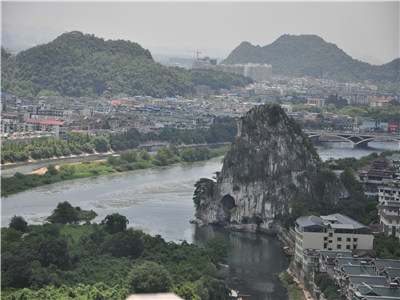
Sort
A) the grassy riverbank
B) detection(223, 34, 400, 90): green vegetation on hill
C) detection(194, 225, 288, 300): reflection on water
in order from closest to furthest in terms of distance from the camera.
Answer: detection(194, 225, 288, 300): reflection on water → the grassy riverbank → detection(223, 34, 400, 90): green vegetation on hill

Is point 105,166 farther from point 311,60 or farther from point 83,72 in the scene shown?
point 311,60

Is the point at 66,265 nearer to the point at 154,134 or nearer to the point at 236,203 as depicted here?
the point at 236,203

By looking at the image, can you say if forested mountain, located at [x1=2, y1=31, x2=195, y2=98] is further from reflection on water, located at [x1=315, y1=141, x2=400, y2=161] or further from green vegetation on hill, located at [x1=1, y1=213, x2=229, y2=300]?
green vegetation on hill, located at [x1=1, y1=213, x2=229, y2=300]

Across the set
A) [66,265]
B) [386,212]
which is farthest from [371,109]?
[66,265]

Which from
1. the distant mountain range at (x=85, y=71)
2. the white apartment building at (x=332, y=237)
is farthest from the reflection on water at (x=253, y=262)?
the distant mountain range at (x=85, y=71)

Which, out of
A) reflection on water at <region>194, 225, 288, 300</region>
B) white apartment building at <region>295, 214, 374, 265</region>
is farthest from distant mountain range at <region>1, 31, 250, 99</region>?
white apartment building at <region>295, 214, 374, 265</region>

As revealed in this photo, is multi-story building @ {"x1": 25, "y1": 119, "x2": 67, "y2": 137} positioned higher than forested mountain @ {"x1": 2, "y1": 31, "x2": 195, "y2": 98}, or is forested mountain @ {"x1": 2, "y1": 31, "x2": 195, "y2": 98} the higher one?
forested mountain @ {"x1": 2, "y1": 31, "x2": 195, "y2": 98}

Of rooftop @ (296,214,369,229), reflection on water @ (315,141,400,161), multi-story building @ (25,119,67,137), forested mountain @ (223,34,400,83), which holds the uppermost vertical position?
forested mountain @ (223,34,400,83)
